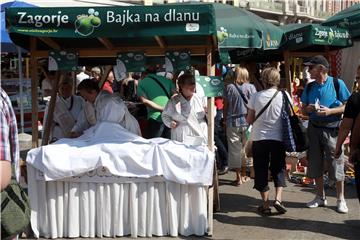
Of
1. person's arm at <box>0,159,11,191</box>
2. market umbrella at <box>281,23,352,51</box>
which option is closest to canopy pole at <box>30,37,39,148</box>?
person's arm at <box>0,159,11,191</box>

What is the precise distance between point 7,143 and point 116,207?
2820 mm

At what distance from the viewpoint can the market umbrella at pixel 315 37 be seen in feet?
23.6

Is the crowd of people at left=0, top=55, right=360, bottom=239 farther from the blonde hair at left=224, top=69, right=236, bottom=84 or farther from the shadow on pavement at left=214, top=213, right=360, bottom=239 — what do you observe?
the blonde hair at left=224, top=69, right=236, bottom=84

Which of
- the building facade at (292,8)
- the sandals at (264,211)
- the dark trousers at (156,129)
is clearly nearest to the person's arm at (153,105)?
the dark trousers at (156,129)

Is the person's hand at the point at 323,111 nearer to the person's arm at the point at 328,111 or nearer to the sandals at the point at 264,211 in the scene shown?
the person's arm at the point at 328,111

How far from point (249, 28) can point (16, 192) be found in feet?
16.4

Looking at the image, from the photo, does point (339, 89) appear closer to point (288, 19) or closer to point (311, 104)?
point (311, 104)

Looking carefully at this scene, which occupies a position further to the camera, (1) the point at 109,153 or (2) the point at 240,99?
(2) the point at 240,99

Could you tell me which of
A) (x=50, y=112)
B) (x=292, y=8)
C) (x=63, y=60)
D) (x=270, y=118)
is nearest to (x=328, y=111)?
(x=270, y=118)

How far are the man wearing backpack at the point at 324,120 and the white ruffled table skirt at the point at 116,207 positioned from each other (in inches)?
69.2

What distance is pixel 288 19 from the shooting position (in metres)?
51.0

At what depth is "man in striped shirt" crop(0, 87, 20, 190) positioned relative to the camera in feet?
6.72

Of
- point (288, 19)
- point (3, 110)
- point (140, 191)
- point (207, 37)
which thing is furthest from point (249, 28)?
point (288, 19)

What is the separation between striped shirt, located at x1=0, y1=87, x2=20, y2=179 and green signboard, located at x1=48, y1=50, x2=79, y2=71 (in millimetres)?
2915
